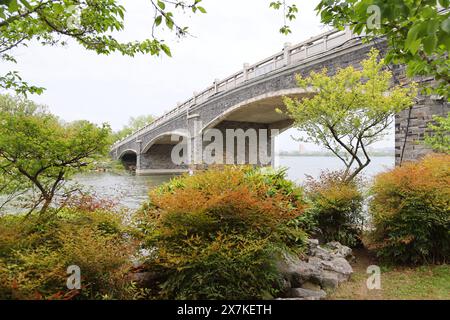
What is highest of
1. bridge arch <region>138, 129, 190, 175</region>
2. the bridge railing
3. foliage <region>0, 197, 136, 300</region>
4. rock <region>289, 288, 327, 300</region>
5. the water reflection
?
the bridge railing

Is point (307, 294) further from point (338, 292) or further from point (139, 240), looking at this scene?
point (139, 240)

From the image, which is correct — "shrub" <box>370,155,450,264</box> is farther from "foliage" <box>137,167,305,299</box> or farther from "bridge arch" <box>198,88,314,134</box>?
"bridge arch" <box>198,88,314,134</box>

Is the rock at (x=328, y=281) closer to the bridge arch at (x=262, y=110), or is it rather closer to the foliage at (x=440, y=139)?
the foliage at (x=440, y=139)

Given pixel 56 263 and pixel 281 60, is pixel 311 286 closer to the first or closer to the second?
pixel 56 263

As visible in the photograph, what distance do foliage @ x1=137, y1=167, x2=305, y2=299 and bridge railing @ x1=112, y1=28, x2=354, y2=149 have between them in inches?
387

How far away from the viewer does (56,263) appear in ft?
8.65

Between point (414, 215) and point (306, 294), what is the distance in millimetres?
2389

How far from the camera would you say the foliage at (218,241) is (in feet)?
9.64

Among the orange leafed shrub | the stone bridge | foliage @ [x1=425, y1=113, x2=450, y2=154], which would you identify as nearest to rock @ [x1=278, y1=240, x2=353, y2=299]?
the orange leafed shrub

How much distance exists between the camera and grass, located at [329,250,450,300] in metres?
3.65

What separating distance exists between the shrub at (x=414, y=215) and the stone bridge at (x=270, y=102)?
4.37m

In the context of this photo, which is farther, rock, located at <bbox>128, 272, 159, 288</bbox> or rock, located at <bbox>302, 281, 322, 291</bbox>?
rock, located at <bbox>302, 281, 322, 291</bbox>

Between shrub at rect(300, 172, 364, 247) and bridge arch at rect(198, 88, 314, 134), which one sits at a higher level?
bridge arch at rect(198, 88, 314, 134)

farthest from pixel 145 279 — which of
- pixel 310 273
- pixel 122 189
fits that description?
pixel 122 189
